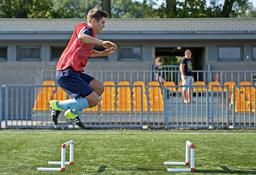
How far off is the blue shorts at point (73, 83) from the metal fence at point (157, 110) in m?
8.34

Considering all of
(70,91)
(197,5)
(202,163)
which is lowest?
(202,163)

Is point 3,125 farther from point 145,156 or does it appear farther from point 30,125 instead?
point 145,156

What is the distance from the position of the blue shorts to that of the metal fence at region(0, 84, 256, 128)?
328 inches

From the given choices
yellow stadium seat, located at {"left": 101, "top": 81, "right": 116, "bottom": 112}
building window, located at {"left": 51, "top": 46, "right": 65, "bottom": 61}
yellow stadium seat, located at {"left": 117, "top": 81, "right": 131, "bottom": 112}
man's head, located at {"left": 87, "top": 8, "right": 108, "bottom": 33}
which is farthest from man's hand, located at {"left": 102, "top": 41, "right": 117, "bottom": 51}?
building window, located at {"left": 51, "top": 46, "right": 65, "bottom": 61}

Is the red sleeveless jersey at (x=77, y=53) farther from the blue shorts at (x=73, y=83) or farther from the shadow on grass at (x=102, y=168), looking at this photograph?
the shadow on grass at (x=102, y=168)

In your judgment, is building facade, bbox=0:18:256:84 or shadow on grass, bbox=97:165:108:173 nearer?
shadow on grass, bbox=97:165:108:173

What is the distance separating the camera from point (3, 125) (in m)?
15.9

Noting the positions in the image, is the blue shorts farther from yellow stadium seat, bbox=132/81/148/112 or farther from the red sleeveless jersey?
yellow stadium seat, bbox=132/81/148/112

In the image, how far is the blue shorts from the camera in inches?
284

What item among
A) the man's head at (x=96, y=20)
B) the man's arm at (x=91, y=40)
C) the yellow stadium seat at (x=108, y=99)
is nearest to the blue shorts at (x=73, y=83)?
the man's arm at (x=91, y=40)

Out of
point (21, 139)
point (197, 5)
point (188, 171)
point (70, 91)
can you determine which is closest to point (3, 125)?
point (21, 139)

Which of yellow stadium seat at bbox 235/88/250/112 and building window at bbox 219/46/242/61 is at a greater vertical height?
building window at bbox 219/46/242/61

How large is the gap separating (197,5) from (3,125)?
1015 inches

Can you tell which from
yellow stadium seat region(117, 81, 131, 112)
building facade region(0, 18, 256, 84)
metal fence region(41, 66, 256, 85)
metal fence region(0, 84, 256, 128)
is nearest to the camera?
metal fence region(0, 84, 256, 128)
